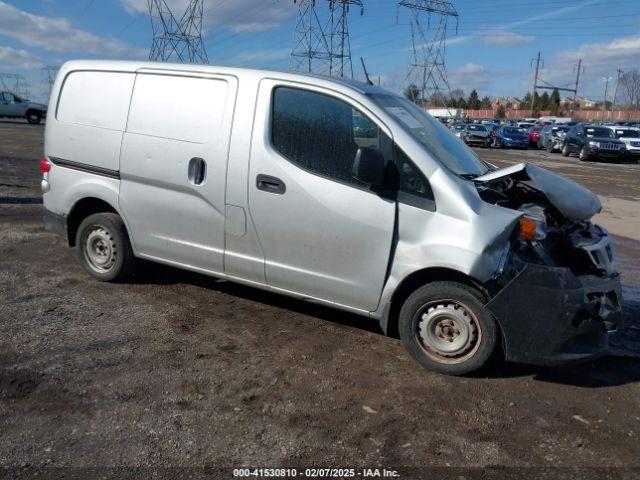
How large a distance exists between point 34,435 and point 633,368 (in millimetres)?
4117

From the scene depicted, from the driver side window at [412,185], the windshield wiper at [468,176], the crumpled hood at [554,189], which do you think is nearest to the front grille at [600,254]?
the crumpled hood at [554,189]

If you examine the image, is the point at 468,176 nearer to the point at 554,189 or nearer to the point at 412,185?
the point at 412,185

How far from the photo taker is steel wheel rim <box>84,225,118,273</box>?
5434 millimetres

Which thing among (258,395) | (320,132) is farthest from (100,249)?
(258,395)

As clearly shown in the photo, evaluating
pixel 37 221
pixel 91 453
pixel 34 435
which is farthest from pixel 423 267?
pixel 37 221

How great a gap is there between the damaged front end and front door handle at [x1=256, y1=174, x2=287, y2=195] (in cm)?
146

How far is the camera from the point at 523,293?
3691 millimetres

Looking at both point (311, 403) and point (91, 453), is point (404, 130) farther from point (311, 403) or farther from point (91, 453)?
point (91, 453)

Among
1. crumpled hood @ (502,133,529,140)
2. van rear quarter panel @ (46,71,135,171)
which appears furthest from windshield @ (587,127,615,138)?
van rear quarter panel @ (46,71,135,171)

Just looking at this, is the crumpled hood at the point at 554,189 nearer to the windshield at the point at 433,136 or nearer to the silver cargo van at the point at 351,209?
the silver cargo van at the point at 351,209

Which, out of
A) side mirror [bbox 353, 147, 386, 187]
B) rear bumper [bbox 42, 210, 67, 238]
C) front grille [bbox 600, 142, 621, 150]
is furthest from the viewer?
front grille [bbox 600, 142, 621, 150]

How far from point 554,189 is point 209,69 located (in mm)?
2893

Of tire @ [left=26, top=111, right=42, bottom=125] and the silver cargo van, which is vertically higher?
tire @ [left=26, top=111, right=42, bottom=125]

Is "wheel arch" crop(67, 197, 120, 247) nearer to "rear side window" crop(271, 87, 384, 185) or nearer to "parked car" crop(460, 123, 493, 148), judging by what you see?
"rear side window" crop(271, 87, 384, 185)
